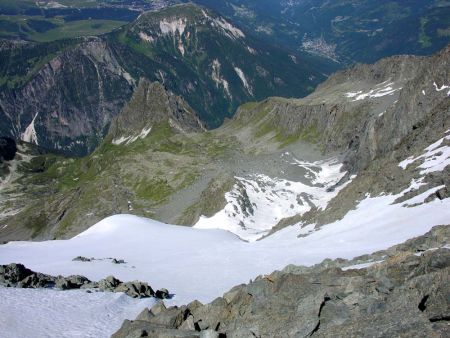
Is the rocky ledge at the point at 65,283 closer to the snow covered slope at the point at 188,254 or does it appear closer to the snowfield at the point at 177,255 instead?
the snowfield at the point at 177,255

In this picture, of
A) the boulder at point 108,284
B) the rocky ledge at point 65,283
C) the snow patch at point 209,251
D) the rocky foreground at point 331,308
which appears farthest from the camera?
the snow patch at point 209,251

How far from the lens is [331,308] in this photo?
19.7 meters

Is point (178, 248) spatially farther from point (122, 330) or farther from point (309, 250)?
point (122, 330)

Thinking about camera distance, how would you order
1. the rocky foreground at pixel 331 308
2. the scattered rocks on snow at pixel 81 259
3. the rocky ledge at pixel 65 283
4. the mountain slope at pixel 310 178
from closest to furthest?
the rocky foreground at pixel 331 308 < the rocky ledge at pixel 65 283 < the scattered rocks on snow at pixel 81 259 < the mountain slope at pixel 310 178

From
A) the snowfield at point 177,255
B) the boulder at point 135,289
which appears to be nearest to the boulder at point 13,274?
the snowfield at point 177,255

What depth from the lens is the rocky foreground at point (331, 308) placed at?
16634mm

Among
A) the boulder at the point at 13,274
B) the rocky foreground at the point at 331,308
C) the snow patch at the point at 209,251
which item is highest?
the rocky foreground at the point at 331,308

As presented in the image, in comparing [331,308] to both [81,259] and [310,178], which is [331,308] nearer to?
[81,259]

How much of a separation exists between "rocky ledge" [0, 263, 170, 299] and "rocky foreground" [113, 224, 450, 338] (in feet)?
29.1

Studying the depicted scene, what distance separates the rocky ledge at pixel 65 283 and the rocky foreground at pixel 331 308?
8.88 metres

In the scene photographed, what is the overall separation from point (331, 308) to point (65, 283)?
22.8 meters

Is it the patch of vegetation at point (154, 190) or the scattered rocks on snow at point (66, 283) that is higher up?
the scattered rocks on snow at point (66, 283)

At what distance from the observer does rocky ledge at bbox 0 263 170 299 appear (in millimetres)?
36188

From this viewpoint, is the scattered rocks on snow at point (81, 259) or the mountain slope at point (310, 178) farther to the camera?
the mountain slope at point (310, 178)
